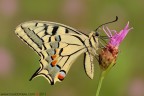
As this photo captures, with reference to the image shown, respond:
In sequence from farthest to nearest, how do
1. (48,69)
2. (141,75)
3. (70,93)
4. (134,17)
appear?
(134,17)
(141,75)
(70,93)
(48,69)

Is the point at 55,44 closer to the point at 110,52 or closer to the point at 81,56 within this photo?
the point at 110,52

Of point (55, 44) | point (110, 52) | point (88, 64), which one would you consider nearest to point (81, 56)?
point (55, 44)

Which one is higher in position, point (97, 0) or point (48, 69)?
point (97, 0)

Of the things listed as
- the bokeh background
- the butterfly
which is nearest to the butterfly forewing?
the butterfly

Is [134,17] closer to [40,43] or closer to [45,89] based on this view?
[45,89]

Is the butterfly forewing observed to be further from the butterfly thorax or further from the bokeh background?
the bokeh background

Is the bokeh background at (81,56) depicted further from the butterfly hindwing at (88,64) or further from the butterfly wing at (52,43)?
the butterfly hindwing at (88,64)

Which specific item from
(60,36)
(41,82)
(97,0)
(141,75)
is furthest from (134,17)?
(60,36)
